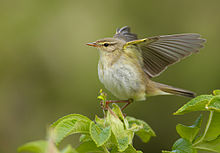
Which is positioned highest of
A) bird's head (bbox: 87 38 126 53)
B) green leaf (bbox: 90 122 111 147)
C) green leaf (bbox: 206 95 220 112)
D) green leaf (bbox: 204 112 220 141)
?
bird's head (bbox: 87 38 126 53)

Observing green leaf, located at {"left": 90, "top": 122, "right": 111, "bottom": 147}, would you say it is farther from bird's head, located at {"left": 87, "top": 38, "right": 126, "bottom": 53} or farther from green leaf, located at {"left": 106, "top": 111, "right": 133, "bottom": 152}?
bird's head, located at {"left": 87, "top": 38, "right": 126, "bottom": 53}

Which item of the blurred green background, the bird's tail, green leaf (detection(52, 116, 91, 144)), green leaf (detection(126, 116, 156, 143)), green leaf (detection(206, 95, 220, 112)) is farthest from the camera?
the blurred green background

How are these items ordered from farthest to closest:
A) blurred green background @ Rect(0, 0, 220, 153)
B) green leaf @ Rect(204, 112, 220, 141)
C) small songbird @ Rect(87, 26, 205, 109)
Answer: blurred green background @ Rect(0, 0, 220, 153) → small songbird @ Rect(87, 26, 205, 109) → green leaf @ Rect(204, 112, 220, 141)

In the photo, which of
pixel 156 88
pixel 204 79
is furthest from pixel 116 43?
pixel 204 79

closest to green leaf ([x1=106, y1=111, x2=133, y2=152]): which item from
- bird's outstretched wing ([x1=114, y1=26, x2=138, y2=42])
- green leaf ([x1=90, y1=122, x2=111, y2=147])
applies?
green leaf ([x1=90, y1=122, x2=111, y2=147])

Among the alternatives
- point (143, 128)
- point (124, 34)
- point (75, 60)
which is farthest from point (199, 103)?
point (75, 60)

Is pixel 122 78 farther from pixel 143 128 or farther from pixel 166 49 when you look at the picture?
pixel 143 128

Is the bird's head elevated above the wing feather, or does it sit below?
above
